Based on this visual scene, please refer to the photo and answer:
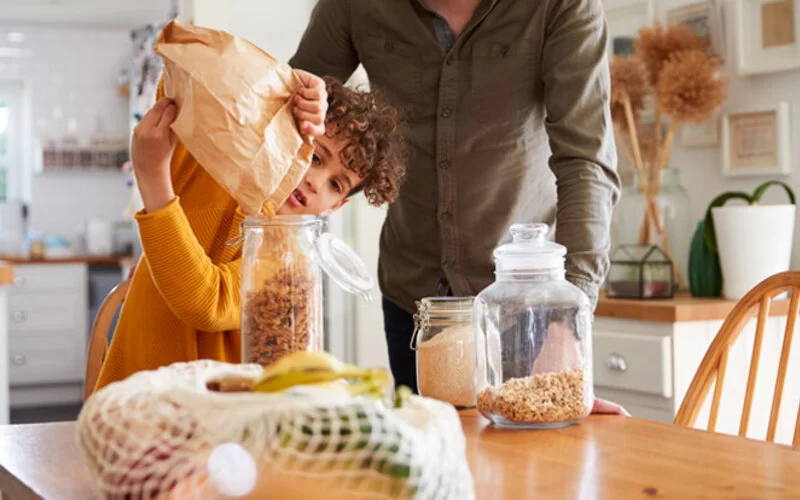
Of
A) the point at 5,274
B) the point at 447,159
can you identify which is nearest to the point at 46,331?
the point at 5,274

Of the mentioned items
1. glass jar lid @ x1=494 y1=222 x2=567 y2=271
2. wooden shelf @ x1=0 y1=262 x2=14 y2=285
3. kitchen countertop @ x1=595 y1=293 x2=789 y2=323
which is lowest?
kitchen countertop @ x1=595 y1=293 x2=789 y2=323

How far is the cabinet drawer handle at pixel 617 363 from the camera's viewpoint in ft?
7.39

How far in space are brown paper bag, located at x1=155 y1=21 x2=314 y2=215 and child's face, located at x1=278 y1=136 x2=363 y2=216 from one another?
23 centimetres

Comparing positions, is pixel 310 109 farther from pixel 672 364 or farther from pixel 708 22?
pixel 708 22

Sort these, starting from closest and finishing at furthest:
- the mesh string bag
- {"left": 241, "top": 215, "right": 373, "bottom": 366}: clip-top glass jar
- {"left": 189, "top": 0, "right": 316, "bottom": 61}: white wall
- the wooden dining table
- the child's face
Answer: the mesh string bag < the wooden dining table < {"left": 241, "top": 215, "right": 373, "bottom": 366}: clip-top glass jar < the child's face < {"left": 189, "top": 0, "right": 316, "bottom": 61}: white wall

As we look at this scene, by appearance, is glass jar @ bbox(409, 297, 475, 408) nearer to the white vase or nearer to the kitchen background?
the white vase

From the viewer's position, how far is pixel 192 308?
1.06m

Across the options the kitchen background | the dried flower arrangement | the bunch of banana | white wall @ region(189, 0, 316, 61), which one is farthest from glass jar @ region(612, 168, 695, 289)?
the kitchen background

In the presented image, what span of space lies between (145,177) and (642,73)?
1.84 meters

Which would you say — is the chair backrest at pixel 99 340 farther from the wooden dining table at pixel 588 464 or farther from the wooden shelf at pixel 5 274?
the wooden shelf at pixel 5 274

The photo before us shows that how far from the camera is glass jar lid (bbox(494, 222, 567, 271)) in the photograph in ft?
3.18

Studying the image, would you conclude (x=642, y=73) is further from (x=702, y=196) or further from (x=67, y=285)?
(x=67, y=285)

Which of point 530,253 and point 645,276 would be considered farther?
point 645,276

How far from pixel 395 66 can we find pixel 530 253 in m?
0.77
